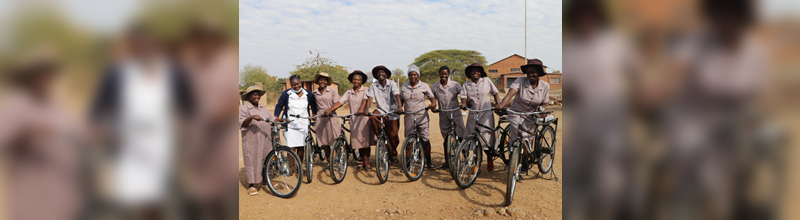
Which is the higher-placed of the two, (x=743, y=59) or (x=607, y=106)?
(x=743, y=59)

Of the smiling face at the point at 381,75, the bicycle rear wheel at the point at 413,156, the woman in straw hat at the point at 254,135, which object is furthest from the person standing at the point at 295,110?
the bicycle rear wheel at the point at 413,156

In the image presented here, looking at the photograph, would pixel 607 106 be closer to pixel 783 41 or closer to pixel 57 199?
pixel 783 41

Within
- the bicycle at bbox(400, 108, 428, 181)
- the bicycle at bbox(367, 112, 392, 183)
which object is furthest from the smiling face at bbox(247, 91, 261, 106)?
the bicycle at bbox(400, 108, 428, 181)

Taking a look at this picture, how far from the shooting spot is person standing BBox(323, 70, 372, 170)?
20.0ft

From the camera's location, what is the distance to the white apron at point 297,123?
19.6ft

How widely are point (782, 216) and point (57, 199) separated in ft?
6.18

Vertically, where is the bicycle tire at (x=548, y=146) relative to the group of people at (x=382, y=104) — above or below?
below

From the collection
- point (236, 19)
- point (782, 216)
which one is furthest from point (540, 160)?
point (236, 19)

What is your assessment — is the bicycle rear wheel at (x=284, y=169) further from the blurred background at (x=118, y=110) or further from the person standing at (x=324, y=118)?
the blurred background at (x=118, y=110)

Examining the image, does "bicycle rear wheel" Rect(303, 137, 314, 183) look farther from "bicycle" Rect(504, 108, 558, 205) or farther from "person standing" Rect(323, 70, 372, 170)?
"bicycle" Rect(504, 108, 558, 205)

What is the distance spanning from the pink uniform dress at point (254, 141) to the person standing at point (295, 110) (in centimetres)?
68

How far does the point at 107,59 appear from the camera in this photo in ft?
2.85

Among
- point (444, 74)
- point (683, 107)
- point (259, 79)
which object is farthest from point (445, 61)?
point (683, 107)

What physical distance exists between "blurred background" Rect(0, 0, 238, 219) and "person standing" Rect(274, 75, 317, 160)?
5121 mm
